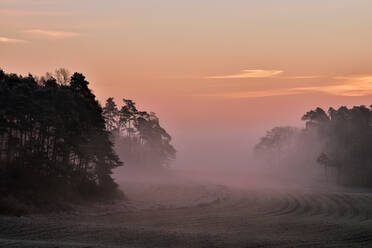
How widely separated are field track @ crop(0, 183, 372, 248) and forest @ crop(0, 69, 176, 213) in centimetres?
447

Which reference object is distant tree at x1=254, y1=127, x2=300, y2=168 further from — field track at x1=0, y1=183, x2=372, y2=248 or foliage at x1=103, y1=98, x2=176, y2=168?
field track at x1=0, y1=183, x2=372, y2=248

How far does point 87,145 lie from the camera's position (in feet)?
139

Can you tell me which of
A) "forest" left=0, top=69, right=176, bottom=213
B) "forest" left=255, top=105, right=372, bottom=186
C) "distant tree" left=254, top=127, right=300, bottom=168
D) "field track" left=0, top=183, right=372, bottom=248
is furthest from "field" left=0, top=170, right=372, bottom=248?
"distant tree" left=254, top=127, right=300, bottom=168

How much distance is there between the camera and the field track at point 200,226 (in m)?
20.2

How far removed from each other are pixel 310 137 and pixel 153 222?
8805 cm

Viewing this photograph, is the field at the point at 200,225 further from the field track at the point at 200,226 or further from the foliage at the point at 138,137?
the foliage at the point at 138,137

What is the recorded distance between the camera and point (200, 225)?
90.6ft

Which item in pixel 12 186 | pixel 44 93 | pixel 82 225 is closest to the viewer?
pixel 82 225

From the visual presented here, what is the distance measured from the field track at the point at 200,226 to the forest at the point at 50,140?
447 cm

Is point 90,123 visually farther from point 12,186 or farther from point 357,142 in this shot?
point 357,142

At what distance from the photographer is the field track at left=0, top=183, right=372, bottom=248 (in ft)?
66.3

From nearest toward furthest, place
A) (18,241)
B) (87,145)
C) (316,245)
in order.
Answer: (18,241)
(316,245)
(87,145)

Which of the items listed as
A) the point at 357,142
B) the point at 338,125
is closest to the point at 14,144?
the point at 357,142

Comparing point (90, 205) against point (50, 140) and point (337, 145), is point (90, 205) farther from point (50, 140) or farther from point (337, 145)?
point (337, 145)
